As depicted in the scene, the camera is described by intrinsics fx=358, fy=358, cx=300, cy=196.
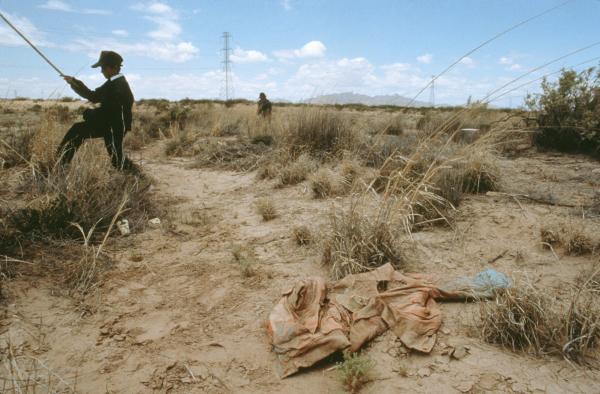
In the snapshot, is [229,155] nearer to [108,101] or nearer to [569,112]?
[108,101]

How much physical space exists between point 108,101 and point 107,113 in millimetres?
154

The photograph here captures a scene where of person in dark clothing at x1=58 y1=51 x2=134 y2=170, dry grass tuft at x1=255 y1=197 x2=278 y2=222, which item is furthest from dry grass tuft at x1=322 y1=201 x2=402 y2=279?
person in dark clothing at x1=58 y1=51 x2=134 y2=170

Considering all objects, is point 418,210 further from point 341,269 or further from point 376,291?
point 376,291

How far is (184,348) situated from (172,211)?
235cm

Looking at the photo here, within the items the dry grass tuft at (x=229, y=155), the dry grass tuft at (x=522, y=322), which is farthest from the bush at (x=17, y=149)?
the dry grass tuft at (x=522, y=322)

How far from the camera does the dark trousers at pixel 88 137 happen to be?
4.32 metres

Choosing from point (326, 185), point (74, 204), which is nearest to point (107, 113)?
point (74, 204)

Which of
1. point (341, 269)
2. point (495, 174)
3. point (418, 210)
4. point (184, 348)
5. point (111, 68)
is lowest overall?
point (184, 348)

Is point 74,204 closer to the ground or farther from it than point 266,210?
farther from it

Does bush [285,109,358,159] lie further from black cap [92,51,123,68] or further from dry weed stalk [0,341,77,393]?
dry weed stalk [0,341,77,393]

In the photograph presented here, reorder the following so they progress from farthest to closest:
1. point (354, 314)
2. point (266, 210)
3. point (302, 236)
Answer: point (266, 210) < point (302, 236) < point (354, 314)

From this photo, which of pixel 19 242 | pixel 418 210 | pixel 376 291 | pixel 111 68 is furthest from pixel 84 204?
pixel 418 210

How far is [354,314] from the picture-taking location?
201 centimetres

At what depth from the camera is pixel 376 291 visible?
2129mm
